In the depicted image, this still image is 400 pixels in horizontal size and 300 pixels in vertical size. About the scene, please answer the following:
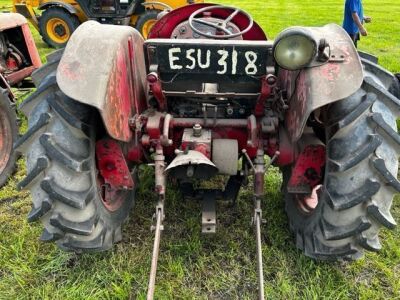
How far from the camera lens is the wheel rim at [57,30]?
930 centimetres

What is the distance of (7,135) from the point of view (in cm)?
357

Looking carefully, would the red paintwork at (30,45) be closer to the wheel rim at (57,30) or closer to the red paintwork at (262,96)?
the red paintwork at (262,96)

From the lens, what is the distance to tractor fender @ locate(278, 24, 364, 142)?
206 centimetres

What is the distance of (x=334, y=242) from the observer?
2.30m

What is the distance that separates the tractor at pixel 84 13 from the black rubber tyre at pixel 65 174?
22.0ft

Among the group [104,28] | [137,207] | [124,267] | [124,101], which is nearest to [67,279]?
[124,267]

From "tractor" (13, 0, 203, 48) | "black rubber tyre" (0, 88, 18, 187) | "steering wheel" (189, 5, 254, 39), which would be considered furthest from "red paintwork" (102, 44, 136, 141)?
"tractor" (13, 0, 203, 48)

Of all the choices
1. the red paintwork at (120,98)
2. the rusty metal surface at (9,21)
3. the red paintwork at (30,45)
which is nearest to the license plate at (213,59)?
the red paintwork at (120,98)

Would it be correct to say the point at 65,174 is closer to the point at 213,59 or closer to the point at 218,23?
the point at 213,59

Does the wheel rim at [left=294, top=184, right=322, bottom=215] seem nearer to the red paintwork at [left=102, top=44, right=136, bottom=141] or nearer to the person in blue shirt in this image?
the red paintwork at [left=102, top=44, right=136, bottom=141]

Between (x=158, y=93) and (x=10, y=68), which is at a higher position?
(x=158, y=93)

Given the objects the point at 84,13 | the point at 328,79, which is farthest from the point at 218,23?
the point at 84,13

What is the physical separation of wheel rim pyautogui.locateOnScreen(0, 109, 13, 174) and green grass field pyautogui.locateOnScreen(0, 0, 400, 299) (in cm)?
44

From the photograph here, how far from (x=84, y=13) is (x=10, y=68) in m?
4.87
